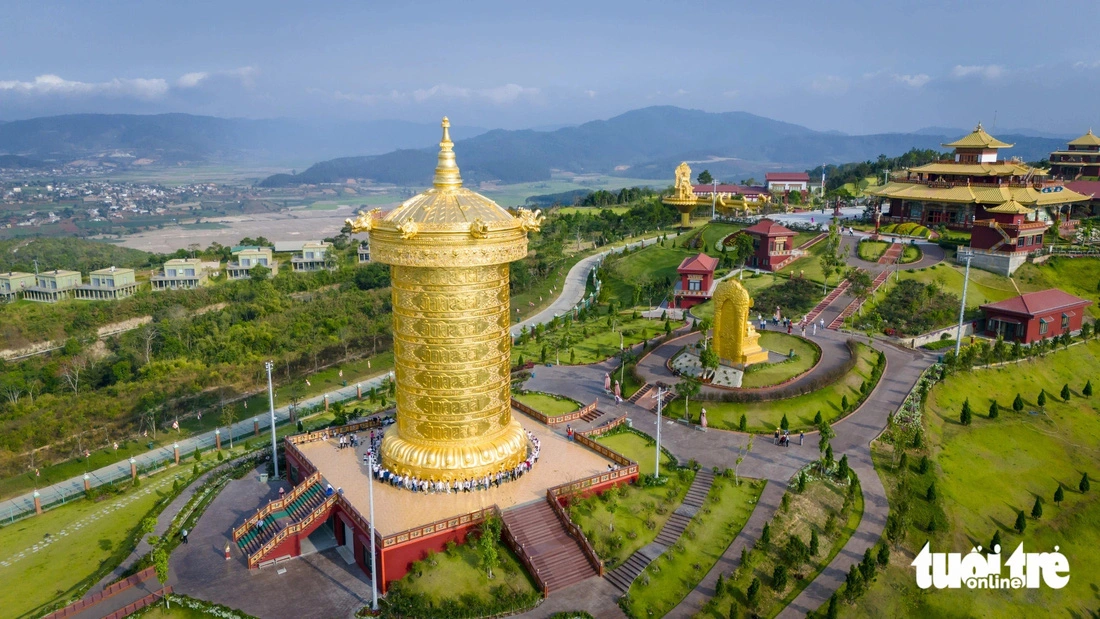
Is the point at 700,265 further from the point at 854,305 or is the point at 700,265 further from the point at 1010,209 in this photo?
the point at 1010,209

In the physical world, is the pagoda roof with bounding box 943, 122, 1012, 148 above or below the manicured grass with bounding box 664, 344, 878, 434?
above

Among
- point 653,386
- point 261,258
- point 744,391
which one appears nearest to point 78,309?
point 261,258

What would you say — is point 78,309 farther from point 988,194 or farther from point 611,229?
point 988,194

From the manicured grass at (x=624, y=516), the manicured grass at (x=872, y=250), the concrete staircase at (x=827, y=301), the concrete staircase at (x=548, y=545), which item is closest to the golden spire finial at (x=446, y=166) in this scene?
the concrete staircase at (x=548, y=545)

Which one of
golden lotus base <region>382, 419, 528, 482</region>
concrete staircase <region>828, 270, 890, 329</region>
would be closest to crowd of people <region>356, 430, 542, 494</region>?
golden lotus base <region>382, 419, 528, 482</region>

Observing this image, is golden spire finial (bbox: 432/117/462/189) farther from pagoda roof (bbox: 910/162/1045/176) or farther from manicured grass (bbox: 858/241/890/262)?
pagoda roof (bbox: 910/162/1045/176)

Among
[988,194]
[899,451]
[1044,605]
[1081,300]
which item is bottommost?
[1044,605]

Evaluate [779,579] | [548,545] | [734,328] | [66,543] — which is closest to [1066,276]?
[734,328]

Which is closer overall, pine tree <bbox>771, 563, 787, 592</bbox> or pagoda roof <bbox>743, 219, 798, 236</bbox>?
pine tree <bbox>771, 563, 787, 592</bbox>
